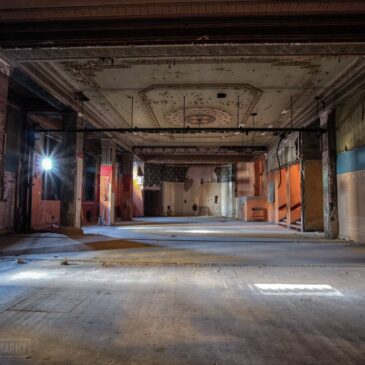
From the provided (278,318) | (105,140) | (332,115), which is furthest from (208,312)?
(105,140)

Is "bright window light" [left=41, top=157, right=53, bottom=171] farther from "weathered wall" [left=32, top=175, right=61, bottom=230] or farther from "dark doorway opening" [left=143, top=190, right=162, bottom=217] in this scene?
"dark doorway opening" [left=143, top=190, right=162, bottom=217]

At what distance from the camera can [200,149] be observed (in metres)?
14.6

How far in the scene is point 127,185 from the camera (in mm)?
14023

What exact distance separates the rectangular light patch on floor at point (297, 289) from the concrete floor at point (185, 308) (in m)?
0.01

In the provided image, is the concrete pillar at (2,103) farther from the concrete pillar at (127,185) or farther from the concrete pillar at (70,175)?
the concrete pillar at (127,185)

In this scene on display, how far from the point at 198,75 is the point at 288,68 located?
1.80 metres

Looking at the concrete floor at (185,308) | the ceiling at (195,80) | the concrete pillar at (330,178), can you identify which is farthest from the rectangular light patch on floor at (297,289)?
the concrete pillar at (330,178)

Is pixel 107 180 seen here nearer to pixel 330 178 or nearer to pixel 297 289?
pixel 330 178

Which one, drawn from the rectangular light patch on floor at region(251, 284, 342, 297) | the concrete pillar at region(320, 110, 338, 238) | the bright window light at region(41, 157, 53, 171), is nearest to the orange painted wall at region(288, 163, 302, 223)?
the concrete pillar at region(320, 110, 338, 238)

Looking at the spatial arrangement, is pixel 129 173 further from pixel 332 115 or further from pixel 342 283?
pixel 342 283

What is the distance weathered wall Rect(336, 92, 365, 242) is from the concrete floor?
209 centimetres

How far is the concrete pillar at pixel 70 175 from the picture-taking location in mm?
7914

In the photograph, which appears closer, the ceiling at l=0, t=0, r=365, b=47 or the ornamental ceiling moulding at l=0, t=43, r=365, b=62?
the ceiling at l=0, t=0, r=365, b=47

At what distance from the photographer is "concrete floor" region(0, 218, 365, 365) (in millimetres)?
1861
